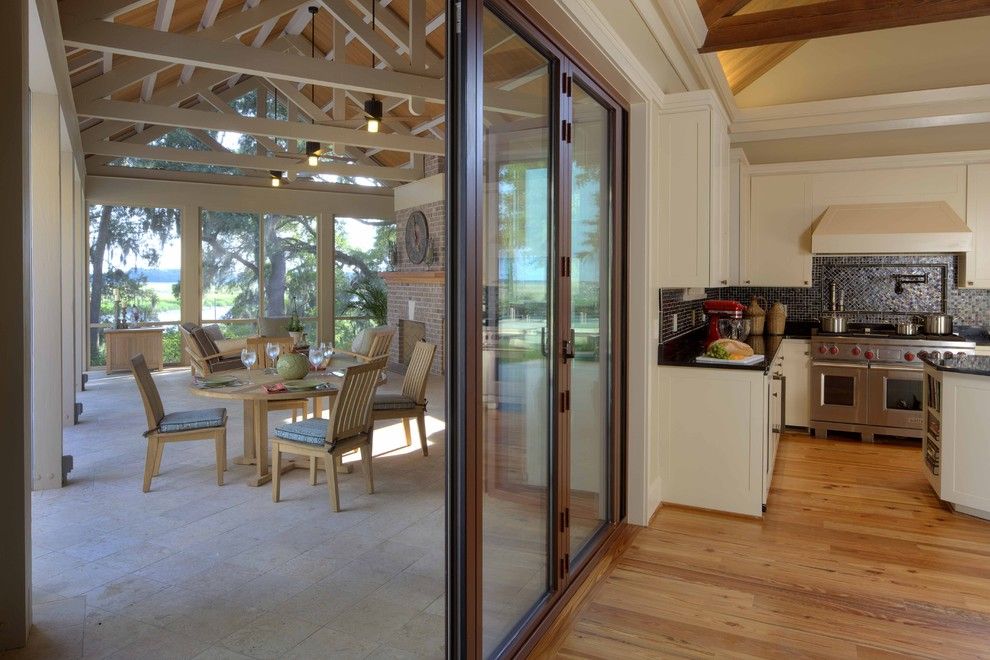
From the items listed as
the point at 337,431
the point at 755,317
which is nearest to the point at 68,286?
the point at 337,431

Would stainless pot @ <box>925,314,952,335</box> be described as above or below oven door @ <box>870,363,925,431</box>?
above

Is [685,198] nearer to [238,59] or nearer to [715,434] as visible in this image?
[715,434]

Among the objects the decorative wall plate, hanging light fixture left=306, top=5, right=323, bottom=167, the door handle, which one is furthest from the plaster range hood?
the decorative wall plate

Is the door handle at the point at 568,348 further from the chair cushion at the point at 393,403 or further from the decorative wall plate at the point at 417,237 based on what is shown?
the decorative wall plate at the point at 417,237

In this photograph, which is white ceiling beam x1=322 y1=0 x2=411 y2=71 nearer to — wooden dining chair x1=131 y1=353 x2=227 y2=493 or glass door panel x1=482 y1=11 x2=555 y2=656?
wooden dining chair x1=131 y1=353 x2=227 y2=493

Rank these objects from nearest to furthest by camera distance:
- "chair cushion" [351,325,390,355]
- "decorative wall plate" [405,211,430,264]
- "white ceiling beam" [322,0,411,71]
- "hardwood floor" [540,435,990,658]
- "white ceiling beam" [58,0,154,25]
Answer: "hardwood floor" [540,435,990,658], "white ceiling beam" [58,0,154,25], "white ceiling beam" [322,0,411,71], "chair cushion" [351,325,390,355], "decorative wall plate" [405,211,430,264]

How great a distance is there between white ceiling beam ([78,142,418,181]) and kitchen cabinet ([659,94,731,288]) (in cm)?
571

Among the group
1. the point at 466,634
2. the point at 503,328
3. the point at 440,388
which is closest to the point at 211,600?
the point at 466,634

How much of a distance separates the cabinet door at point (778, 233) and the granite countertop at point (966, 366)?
2452 millimetres

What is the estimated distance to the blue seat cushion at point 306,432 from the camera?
166 inches

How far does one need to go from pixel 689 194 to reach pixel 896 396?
3215 millimetres

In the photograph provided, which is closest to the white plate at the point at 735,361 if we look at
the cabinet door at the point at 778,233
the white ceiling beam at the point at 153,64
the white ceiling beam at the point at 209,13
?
the cabinet door at the point at 778,233

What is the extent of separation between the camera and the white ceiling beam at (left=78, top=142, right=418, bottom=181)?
8.88 metres

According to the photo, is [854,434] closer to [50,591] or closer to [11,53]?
[50,591]
